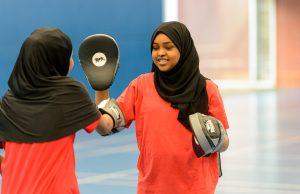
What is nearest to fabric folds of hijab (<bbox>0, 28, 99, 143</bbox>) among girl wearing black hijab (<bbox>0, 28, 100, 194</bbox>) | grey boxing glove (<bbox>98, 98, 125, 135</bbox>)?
girl wearing black hijab (<bbox>0, 28, 100, 194</bbox>)

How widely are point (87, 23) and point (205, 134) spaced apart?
9251mm

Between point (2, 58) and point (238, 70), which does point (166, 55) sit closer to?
point (2, 58)

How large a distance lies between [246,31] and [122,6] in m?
9.89

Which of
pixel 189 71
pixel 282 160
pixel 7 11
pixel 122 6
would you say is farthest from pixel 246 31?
pixel 189 71

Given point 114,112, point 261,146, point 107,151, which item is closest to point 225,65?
point 261,146

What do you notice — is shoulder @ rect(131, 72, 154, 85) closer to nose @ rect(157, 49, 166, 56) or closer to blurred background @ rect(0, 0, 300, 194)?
nose @ rect(157, 49, 166, 56)

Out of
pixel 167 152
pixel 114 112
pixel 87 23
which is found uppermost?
pixel 114 112

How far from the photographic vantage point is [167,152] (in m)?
3.77

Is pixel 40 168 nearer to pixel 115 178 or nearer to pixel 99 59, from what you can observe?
pixel 99 59

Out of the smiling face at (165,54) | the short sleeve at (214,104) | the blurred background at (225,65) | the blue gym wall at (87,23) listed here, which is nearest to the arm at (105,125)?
the smiling face at (165,54)

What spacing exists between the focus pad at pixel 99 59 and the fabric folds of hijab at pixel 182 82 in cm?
24

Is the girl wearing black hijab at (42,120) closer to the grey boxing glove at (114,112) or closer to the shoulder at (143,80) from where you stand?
the grey boxing glove at (114,112)

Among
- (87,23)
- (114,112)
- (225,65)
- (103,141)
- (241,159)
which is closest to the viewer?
(114,112)

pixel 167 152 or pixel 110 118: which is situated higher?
pixel 110 118
